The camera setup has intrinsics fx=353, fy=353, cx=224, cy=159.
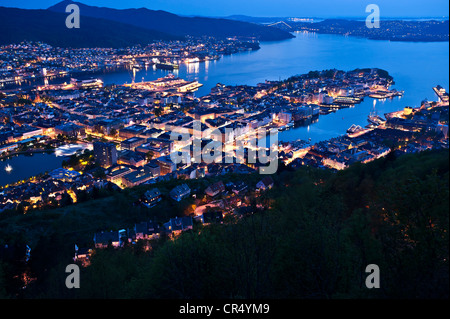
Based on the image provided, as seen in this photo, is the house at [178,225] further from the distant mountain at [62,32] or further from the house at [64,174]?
the distant mountain at [62,32]

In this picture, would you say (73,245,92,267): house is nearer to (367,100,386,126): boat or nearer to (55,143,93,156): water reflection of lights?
(55,143,93,156): water reflection of lights

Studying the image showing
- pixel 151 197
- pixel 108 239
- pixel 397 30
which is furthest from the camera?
pixel 397 30

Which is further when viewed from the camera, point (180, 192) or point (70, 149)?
point (70, 149)

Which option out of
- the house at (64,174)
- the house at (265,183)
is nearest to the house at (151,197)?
the house at (265,183)

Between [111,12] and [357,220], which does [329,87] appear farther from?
[111,12]

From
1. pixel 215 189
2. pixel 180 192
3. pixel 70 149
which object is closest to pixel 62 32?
pixel 70 149

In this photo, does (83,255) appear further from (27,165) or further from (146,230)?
(27,165)
